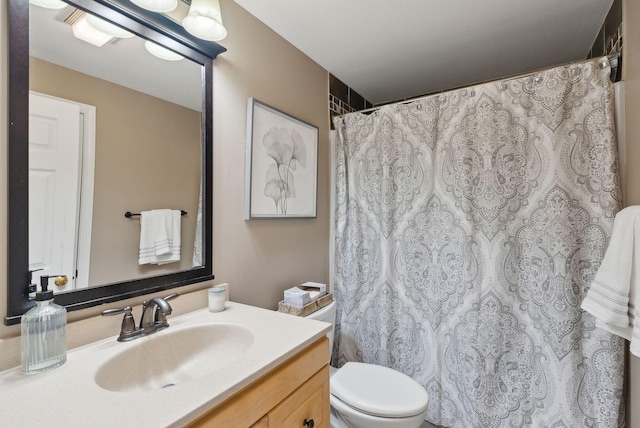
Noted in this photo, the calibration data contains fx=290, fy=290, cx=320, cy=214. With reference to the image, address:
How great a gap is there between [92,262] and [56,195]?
235mm

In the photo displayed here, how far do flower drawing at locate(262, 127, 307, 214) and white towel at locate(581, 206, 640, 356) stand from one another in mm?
1493

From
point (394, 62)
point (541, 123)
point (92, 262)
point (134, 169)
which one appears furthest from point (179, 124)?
point (541, 123)

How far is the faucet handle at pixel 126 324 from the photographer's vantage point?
0.93 meters

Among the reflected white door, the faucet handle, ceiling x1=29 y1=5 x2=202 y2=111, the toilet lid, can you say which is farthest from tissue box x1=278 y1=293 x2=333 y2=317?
ceiling x1=29 y1=5 x2=202 y2=111

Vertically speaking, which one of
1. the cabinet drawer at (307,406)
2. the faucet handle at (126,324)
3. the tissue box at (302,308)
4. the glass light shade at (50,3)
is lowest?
the cabinet drawer at (307,406)

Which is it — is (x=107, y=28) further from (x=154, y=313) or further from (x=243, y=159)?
(x=154, y=313)

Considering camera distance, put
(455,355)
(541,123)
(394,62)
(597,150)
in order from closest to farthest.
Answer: (597,150) → (541,123) → (455,355) → (394,62)

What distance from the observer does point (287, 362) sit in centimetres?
89

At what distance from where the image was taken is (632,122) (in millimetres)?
1254

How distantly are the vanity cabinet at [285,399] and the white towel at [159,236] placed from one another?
0.65 m

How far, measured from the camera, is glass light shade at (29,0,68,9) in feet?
2.82

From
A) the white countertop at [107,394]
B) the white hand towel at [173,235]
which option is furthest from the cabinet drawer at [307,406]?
the white hand towel at [173,235]

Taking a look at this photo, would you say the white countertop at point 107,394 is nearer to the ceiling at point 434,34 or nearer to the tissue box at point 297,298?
the tissue box at point 297,298

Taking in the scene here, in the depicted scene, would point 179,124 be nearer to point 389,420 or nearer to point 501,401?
point 389,420
